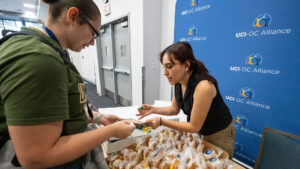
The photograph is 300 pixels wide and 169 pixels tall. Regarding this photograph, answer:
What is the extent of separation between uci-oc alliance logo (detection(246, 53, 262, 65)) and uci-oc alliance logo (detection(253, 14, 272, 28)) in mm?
287

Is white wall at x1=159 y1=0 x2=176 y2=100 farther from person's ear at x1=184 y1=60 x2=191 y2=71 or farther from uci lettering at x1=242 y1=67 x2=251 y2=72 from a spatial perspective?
person's ear at x1=184 y1=60 x2=191 y2=71

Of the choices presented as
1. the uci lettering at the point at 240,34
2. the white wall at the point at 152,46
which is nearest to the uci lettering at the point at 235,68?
the uci lettering at the point at 240,34

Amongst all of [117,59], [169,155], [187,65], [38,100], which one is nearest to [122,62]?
[117,59]

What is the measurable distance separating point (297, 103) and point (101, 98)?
15.4 feet

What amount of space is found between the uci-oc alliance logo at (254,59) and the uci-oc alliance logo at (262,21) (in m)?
0.29

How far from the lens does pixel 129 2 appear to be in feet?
9.11

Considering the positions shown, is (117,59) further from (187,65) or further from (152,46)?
(187,65)

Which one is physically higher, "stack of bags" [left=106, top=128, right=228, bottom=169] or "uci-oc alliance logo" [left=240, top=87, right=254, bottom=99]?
"uci-oc alliance logo" [left=240, top=87, right=254, bottom=99]

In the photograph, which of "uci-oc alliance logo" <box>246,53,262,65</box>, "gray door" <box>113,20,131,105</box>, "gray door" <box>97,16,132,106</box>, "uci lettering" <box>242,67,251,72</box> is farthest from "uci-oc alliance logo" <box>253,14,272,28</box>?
"gray door" <box>113,20,131,105</box>

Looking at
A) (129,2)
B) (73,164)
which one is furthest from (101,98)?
(73,164)

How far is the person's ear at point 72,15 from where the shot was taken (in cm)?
55

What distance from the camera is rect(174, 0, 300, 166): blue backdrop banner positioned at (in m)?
1.24

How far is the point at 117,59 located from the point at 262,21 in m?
3.38

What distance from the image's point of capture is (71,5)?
551 mm
